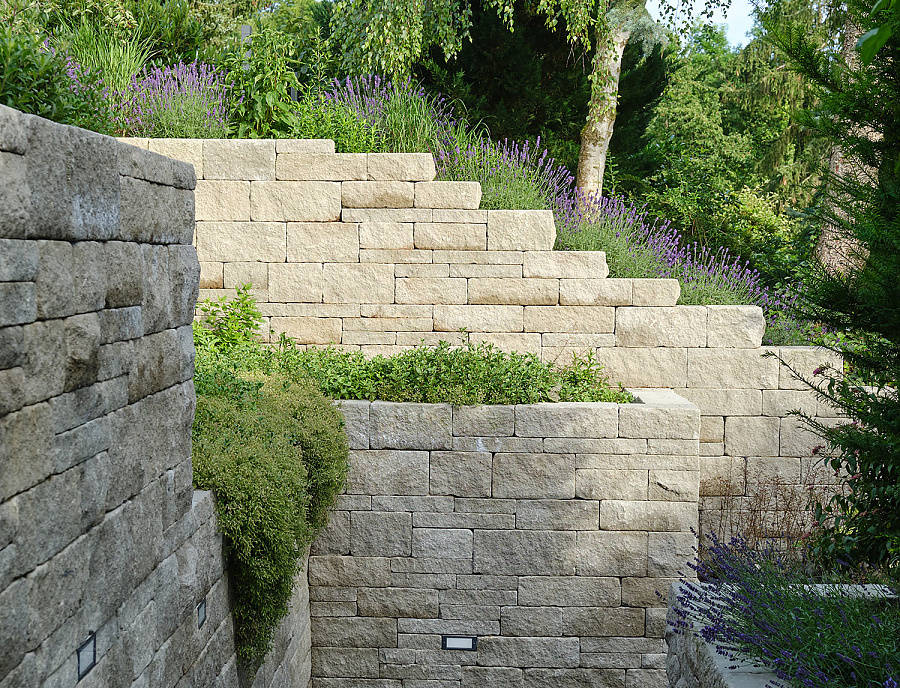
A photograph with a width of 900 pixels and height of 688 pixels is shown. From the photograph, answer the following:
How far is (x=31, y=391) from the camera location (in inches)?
75.1

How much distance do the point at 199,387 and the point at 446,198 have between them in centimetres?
254

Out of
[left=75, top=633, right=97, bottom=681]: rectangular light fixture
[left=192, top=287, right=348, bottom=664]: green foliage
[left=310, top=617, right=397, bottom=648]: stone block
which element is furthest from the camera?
[left=310, top=617, right=397, bottom=648]: stone block

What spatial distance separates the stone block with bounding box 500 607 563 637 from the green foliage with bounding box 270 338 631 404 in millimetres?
1432

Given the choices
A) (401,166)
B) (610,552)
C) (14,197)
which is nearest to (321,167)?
(401,166)

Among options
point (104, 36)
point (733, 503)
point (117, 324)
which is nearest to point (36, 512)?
point (117, 324)

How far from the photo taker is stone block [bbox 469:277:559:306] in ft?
19.7

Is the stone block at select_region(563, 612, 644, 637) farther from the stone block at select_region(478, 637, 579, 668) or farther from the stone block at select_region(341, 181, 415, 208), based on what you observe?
the stone block at select_region(341, 181, 415, 208)

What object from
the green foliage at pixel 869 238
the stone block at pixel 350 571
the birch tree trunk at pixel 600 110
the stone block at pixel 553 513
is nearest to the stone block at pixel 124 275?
the green foliage at pixel 869 238

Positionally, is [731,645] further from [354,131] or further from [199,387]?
[354,131]

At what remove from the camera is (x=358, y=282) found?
6.04 metres

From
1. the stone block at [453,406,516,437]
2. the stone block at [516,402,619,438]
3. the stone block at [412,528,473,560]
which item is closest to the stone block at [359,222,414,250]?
the stone block at [453,406,516,437]

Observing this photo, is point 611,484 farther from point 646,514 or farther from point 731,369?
point 731,369

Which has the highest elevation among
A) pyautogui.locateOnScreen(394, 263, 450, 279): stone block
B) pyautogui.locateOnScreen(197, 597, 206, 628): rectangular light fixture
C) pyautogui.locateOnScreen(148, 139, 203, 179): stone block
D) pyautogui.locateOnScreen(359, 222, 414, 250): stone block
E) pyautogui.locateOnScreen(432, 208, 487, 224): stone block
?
pyautogui.locateOnScreen(148, 139, 203, 179): stone block

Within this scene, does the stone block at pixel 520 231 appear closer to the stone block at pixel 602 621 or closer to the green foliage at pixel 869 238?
the green foliage at pixel 869 238
